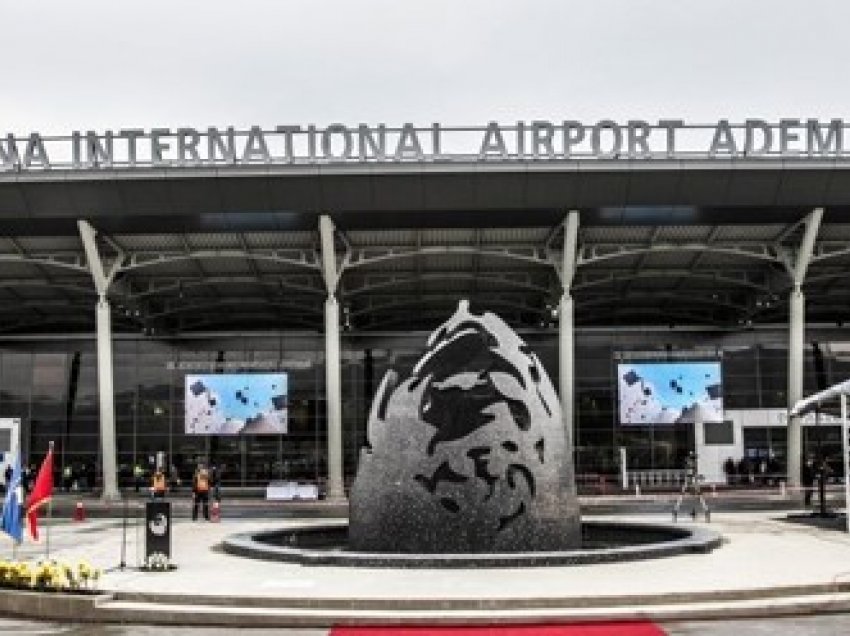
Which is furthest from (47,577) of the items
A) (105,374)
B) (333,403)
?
(105,374)

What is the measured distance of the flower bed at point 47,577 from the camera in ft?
48.0

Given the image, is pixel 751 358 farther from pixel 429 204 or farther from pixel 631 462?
pixel 429 204

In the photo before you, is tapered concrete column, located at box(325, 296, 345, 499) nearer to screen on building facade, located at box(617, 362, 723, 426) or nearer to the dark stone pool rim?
screen on building facade, located at box(617, 362, 723, 426)

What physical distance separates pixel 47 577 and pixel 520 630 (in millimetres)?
6634

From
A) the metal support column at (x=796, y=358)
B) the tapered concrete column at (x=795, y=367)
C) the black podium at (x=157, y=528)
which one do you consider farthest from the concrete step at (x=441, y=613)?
the tapered concrete column at (x=795, y=367)

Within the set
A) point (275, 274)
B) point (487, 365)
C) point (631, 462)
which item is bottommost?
point (631, 462)

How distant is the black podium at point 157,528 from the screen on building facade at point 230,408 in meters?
35.3

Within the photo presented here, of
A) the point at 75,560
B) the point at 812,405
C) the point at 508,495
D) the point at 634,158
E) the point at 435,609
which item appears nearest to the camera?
the point at 435,609

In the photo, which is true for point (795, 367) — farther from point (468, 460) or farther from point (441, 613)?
point (441, 613)

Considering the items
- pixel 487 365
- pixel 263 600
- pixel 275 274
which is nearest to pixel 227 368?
pixel 275 274

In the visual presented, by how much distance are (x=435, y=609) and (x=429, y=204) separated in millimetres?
29247

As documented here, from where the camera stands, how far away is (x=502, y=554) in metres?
16.9

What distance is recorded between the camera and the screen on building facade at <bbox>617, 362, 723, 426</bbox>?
2103 inches

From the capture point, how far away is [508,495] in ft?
57.6
